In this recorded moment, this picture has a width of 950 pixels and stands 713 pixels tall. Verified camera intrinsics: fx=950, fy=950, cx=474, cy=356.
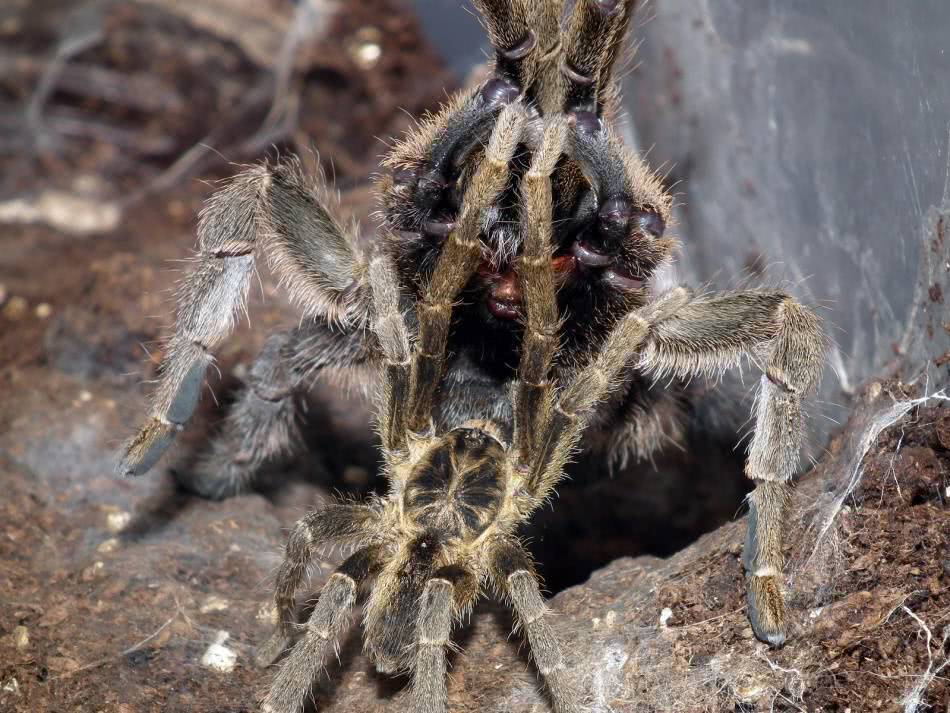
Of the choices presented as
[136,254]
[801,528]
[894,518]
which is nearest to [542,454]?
[801,528]

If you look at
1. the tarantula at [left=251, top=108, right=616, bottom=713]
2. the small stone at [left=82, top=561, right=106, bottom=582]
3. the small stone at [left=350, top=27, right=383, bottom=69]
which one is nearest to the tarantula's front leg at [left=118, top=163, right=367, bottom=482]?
the tarantula at [left=251, top=108, right=616, bottom=713]

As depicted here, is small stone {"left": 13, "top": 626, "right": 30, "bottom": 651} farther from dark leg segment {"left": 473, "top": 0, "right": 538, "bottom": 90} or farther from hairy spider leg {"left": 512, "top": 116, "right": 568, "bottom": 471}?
dark leg segment {"left": 473, "top": 0, "right": 538, "bottom": 90}

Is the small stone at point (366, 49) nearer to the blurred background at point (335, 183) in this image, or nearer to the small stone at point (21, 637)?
the blurred background at point (335, 183)

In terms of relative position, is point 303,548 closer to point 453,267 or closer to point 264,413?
point 453,267

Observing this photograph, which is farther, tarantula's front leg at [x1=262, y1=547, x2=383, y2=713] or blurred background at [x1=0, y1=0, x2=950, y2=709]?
blurred background at [x1=0, y1=0, x2=950, y2=709]

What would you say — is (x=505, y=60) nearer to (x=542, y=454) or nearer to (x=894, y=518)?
(x=542, y=454)
